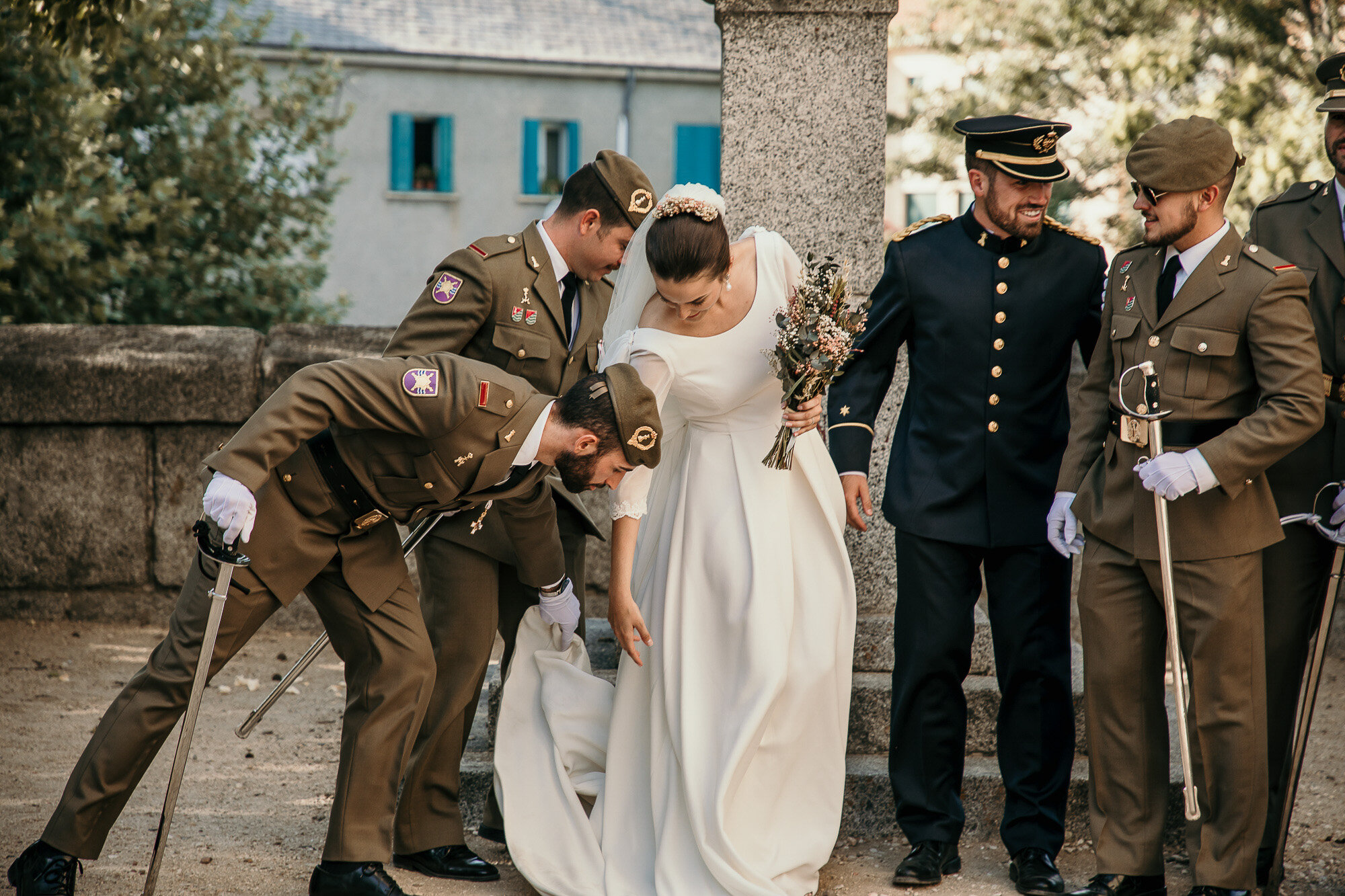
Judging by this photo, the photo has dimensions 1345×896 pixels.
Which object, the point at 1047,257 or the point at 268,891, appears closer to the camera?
the point at 268,891

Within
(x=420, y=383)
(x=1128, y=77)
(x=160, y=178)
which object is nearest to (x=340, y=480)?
(x=420, y=383)

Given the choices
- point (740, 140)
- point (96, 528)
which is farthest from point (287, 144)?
point (740, 140)

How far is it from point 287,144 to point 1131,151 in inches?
353

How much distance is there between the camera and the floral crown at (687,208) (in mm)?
3434

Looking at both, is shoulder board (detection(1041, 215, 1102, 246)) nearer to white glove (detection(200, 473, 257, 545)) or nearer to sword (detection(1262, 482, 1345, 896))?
sword (detection(1262, 482, 1345, 896))

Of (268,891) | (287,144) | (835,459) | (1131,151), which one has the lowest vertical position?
(268,891)

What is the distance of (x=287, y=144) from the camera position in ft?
36.8

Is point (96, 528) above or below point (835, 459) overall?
below

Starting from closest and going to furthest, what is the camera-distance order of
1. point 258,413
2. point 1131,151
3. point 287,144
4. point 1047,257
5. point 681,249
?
point 258,413 → point 681,249 → point 1131,151 → point 1047,257 → point 287,144

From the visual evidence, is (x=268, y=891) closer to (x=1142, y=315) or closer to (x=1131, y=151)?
(x=1142, y=315)

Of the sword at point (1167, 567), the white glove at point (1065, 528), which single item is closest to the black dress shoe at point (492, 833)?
the white glove at point (1065, 528)

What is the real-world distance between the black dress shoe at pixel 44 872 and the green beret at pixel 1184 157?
3241 mm

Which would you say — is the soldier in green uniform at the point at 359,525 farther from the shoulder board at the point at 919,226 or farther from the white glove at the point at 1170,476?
the white glove at the point at 1170,476

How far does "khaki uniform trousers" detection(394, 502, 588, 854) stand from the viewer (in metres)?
3.84
